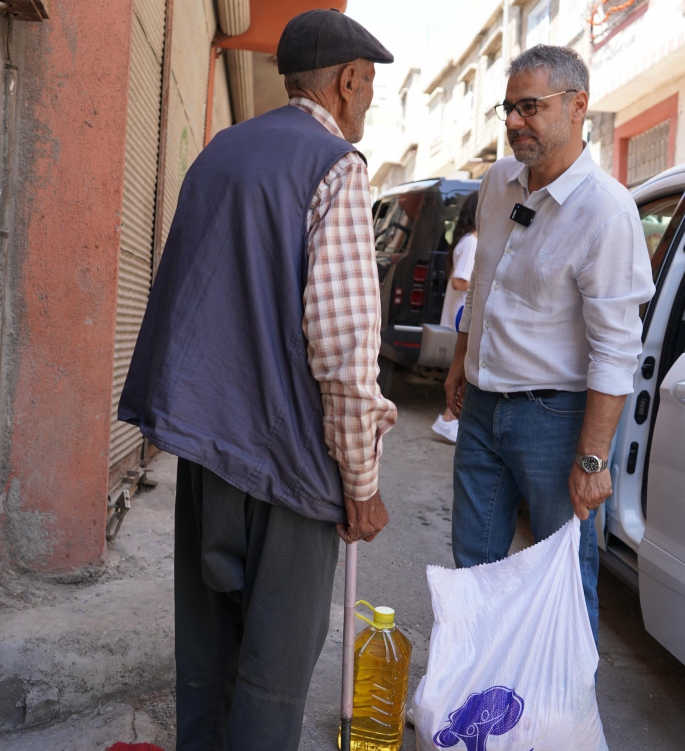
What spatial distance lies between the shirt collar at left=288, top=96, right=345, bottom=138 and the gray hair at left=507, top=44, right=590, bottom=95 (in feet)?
2.61

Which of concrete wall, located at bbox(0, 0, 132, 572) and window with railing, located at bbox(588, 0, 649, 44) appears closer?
concrete wall, located at bbox(0, 0, 132, 572)

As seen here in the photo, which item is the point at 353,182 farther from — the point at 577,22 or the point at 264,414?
the point at 577,22

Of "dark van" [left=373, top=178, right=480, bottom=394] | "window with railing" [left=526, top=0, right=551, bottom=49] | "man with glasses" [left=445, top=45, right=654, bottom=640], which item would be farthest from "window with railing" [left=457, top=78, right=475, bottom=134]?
"man with glasses" [left=445, top=45, right=654, bottom=640]

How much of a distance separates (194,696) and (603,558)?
1.87 m

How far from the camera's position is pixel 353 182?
156 centimetres

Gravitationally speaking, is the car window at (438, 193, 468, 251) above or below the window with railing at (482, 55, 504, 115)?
below

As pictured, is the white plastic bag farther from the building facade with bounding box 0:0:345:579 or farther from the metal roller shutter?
the metal roller shutter

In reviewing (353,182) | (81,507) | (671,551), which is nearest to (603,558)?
(671,551)

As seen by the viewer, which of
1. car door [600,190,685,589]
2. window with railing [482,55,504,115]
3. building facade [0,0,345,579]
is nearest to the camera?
building facade [0,0,345,579]

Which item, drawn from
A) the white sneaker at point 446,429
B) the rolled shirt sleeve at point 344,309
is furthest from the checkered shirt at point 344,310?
the white sneaker at point 446,429

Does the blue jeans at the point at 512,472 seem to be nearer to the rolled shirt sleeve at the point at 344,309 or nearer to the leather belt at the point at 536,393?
the leather belt at the point at 536,393

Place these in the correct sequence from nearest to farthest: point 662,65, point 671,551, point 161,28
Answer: point 671,551 < point 161,28 < point 662,65

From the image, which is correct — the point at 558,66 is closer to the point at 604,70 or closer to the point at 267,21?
the point at 267,21

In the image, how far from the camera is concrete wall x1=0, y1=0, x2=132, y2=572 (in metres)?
2.66
